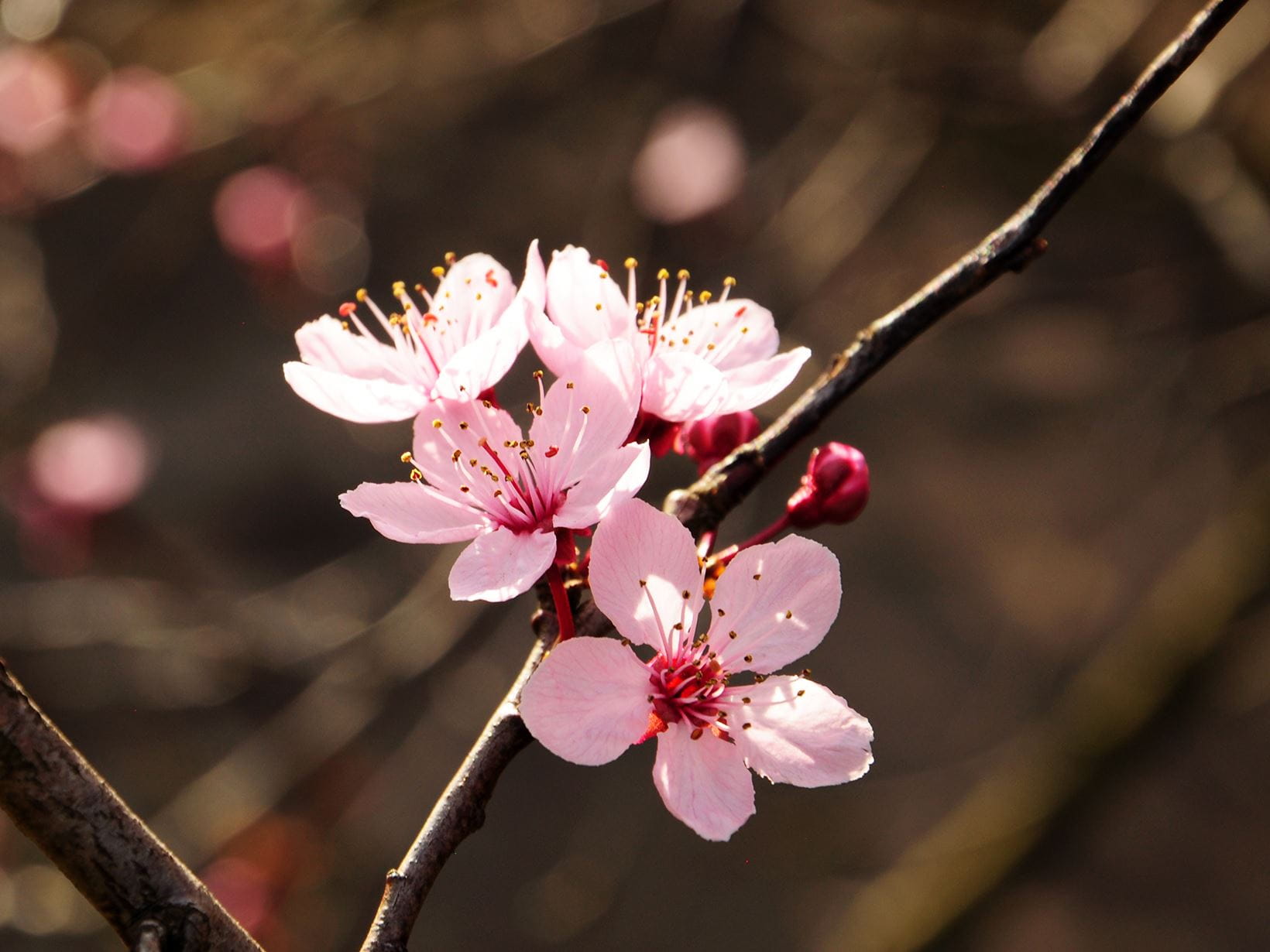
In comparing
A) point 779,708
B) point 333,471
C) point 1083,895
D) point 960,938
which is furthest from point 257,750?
point 1083,895

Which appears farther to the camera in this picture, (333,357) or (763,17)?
(763,17)

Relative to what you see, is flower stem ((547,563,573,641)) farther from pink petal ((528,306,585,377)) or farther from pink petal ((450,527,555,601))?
pink petal ((528,306,585,377))

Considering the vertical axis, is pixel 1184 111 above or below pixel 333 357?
below

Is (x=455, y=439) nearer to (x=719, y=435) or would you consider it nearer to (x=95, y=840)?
(x=719, y=435)

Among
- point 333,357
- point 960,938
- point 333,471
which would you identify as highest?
point 333,471

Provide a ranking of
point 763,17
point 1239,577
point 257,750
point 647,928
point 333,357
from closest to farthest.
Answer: point 333,357 → point 1239,577 → point 257,750 → point 647,928 → point 763,17

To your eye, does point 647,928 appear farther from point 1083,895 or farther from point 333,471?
point 333,471

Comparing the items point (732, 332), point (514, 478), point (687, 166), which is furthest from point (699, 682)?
point (687, 166)
